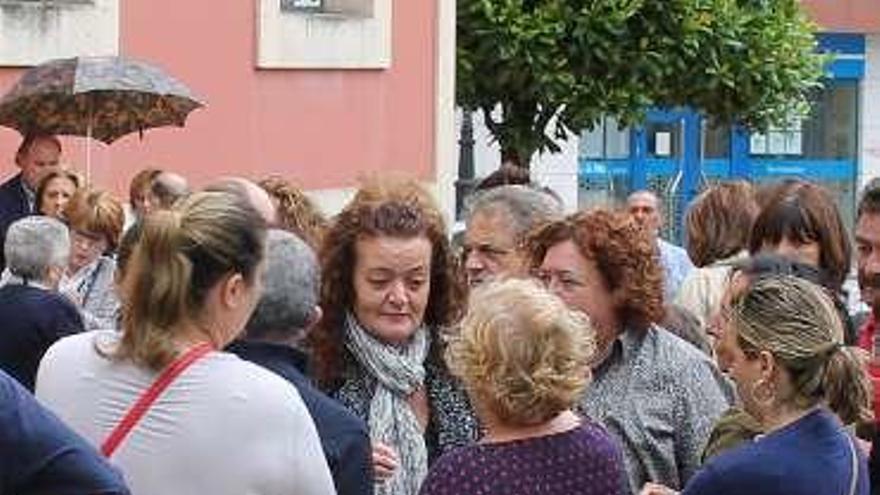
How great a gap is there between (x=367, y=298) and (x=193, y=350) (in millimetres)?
1191

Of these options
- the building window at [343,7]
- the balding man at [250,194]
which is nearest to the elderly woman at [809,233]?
the balding man at [250,194]

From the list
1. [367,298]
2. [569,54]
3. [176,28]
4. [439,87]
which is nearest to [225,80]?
[176,28]

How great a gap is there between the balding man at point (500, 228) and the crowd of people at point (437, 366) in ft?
0.06

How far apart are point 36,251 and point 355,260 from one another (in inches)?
104

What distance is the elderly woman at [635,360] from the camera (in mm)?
6023

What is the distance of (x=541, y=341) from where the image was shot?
16.6 ft

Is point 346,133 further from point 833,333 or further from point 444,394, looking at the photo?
point 833,333

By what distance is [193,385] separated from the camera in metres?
4.81

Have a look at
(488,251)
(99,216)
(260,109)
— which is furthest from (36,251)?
(260,109)

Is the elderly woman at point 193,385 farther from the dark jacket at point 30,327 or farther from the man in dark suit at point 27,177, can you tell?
the man in dark suit at point 27,177

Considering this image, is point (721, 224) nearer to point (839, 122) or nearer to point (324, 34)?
point (324, 34)

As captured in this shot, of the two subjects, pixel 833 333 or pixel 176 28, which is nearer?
pixel 833 333

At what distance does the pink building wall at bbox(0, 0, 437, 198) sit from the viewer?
13.5 m

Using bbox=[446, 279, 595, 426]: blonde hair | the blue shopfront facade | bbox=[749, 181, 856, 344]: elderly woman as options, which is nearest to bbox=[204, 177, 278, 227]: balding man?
bbox=[446, 279, 595, 426]: blonde hair
